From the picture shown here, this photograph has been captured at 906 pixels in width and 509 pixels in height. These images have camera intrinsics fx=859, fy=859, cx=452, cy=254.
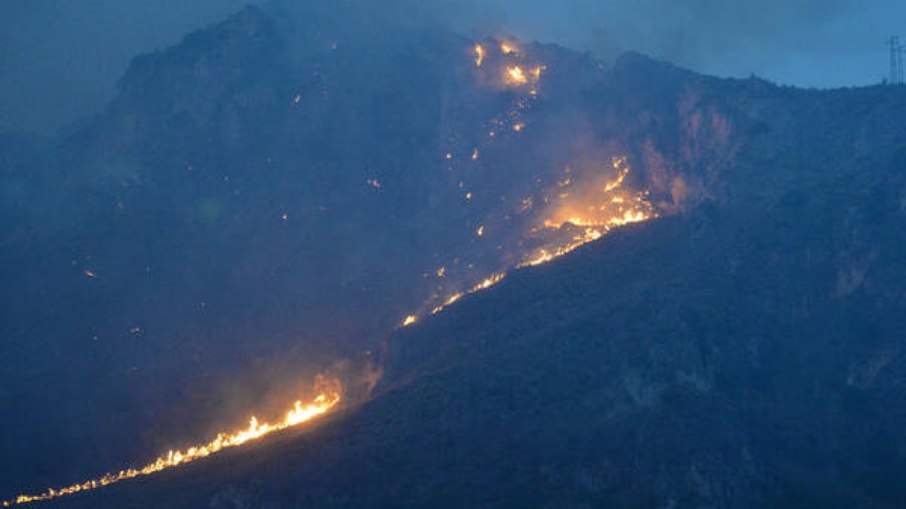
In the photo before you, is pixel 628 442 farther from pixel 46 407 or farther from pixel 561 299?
pixel 46 407

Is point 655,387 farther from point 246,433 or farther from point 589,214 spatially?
point 589,214

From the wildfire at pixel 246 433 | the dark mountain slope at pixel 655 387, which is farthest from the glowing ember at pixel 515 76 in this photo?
the wildfire at pixel 246 433

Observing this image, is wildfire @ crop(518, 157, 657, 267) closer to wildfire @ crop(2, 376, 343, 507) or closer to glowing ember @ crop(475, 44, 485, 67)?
wildfire @ crop(2, 376, 343, 507)

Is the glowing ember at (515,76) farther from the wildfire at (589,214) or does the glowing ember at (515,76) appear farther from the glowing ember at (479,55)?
the wildfire at (589,214)

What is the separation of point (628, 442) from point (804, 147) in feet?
255

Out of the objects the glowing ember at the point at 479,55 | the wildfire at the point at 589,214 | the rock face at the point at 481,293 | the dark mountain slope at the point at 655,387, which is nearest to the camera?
the dark mountain slope at the point at 655,387

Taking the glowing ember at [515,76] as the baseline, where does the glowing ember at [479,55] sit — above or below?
above

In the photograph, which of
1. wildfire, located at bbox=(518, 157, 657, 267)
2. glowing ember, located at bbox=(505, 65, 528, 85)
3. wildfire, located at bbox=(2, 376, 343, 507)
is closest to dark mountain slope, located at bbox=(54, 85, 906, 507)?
wildfire, located at bbox=(2, 376, 343, 507)

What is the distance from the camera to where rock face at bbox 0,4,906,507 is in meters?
79.5

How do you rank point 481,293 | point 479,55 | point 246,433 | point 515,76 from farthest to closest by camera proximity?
point 479,55
point 515,76
point 481,293
point 246,433

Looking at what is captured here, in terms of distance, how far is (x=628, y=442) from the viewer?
79.1m

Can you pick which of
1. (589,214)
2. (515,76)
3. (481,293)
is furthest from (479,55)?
(481,293)

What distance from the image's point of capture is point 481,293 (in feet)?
384

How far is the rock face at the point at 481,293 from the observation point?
261 feet
